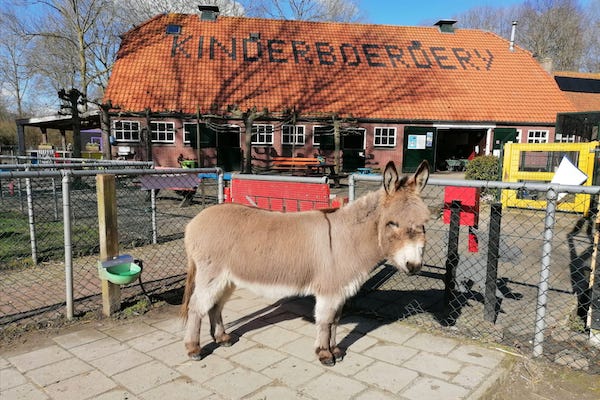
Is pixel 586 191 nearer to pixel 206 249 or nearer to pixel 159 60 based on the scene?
pixel 206 249

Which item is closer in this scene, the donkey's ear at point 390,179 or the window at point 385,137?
the donkey's ear at point 390,179

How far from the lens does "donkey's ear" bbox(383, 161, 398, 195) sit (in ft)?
9.98

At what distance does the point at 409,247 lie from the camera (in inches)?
118

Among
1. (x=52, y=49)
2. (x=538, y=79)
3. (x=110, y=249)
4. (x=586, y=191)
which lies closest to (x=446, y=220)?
(x=586, y=191)

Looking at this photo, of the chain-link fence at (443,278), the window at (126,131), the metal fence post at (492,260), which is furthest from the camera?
the window at (126,131)

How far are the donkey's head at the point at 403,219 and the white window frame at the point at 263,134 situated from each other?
58.8 ft

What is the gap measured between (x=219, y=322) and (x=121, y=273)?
137 centimetres

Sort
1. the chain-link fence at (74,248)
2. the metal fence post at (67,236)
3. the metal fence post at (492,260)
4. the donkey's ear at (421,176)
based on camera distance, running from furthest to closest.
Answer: the chain-link fence at (74,248), the metal fence post at (67,236), the metal fence post at (492,260), the donkey's ear at (421,176)

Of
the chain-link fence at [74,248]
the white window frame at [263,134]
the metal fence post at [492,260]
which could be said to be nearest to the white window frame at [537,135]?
the white window frame at [263,134]

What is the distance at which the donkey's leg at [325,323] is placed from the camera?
128 inches

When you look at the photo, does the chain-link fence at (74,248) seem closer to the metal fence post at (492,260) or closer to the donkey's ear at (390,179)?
the donkey's ear at (390,179)

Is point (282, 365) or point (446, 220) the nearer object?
point (282, 365)

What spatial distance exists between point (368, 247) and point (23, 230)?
26.7 feet

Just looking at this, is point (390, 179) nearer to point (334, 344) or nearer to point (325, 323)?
point (325, 323)
